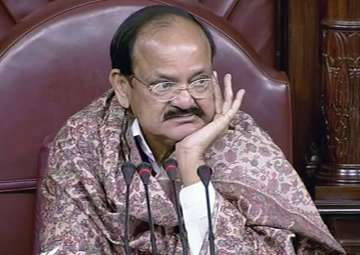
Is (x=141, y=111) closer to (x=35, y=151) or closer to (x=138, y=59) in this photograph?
(x=138, y=59)

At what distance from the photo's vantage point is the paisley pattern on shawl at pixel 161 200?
1.86 meters

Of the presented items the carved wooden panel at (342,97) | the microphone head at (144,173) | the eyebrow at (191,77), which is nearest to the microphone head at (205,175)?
the microphone head at (144,173)

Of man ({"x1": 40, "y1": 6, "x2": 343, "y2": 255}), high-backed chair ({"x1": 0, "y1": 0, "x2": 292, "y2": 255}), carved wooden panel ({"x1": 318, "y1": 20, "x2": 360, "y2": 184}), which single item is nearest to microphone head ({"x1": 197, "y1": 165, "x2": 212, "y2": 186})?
man ({"x1": 40, "y1": 6, "x2": 343, "y2": 255})

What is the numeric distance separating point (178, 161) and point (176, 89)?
14 cm

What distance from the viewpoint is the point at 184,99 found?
1852 millimetres

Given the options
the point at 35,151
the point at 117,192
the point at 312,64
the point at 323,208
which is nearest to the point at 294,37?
the point at 312,64

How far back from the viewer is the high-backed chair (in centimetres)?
229

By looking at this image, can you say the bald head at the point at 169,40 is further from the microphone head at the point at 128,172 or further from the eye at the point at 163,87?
the microphone head at the point at 128,172

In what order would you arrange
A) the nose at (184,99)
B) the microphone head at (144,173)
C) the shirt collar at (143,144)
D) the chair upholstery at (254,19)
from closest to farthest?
the microphone head at (144,173) → the nose at (184,99) → the shirt collar at (143,144) → the chair upholstery at (254,19)

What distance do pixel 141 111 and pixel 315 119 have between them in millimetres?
913

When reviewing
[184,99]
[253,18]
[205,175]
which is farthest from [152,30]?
[253,18]

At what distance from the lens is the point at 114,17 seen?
7.54ft

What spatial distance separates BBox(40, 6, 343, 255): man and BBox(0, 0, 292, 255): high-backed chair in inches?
11.6

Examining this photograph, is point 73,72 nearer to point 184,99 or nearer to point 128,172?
point 184,99
